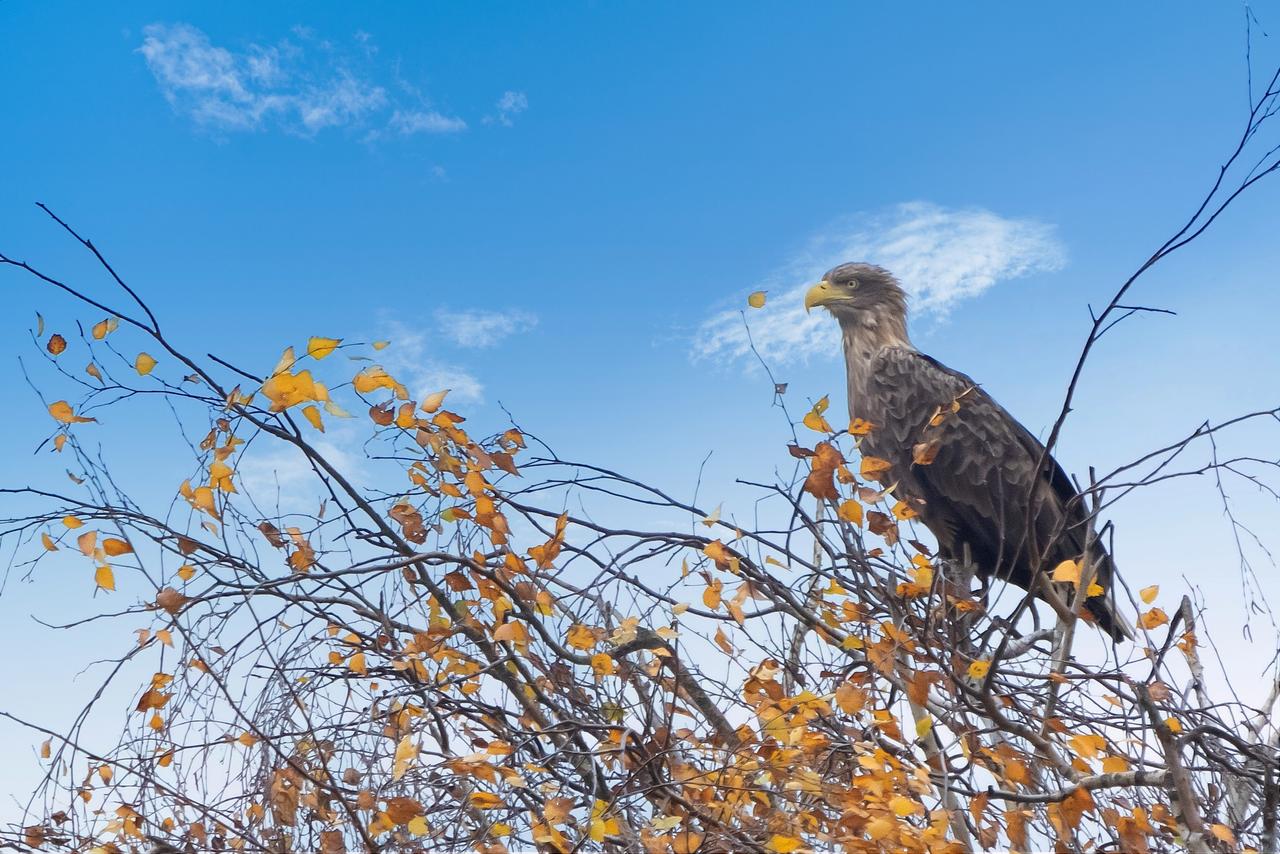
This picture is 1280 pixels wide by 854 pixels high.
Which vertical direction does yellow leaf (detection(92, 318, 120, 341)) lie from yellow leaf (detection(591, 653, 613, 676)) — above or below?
above

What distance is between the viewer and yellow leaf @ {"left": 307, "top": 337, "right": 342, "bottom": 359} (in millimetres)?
2848

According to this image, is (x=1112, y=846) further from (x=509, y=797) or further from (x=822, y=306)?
(x=822, y=306)

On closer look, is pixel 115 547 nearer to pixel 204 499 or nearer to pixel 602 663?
pixel 204 499

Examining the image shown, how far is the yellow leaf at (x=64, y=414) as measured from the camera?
11.7ft

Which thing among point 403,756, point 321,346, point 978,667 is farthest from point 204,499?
point 978,667

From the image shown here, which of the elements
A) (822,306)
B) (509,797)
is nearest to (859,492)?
(509,797)

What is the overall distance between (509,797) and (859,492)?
1475 mm

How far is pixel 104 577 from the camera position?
3.21m

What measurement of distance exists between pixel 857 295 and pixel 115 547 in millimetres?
5367

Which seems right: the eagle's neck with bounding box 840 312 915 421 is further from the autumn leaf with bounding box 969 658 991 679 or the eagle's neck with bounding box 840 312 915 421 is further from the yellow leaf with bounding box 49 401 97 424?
the yellow leaf with bounding box 49 401 97 424

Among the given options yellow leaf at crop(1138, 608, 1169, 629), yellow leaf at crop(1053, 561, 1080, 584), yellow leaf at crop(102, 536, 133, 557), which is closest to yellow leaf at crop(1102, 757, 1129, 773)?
yellow leaf at crop(1053, 561, 1080, 584)

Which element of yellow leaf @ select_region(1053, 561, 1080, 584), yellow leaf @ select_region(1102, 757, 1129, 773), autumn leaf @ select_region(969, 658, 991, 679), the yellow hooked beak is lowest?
yellow leaf @ select_region(1102, 757, 1129, 773)

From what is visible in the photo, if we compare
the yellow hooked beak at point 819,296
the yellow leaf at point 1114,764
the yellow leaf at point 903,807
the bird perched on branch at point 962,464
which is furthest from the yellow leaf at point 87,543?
the yellow hooked beak at point 819,296

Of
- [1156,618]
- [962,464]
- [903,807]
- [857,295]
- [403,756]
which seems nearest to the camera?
[903,807]
